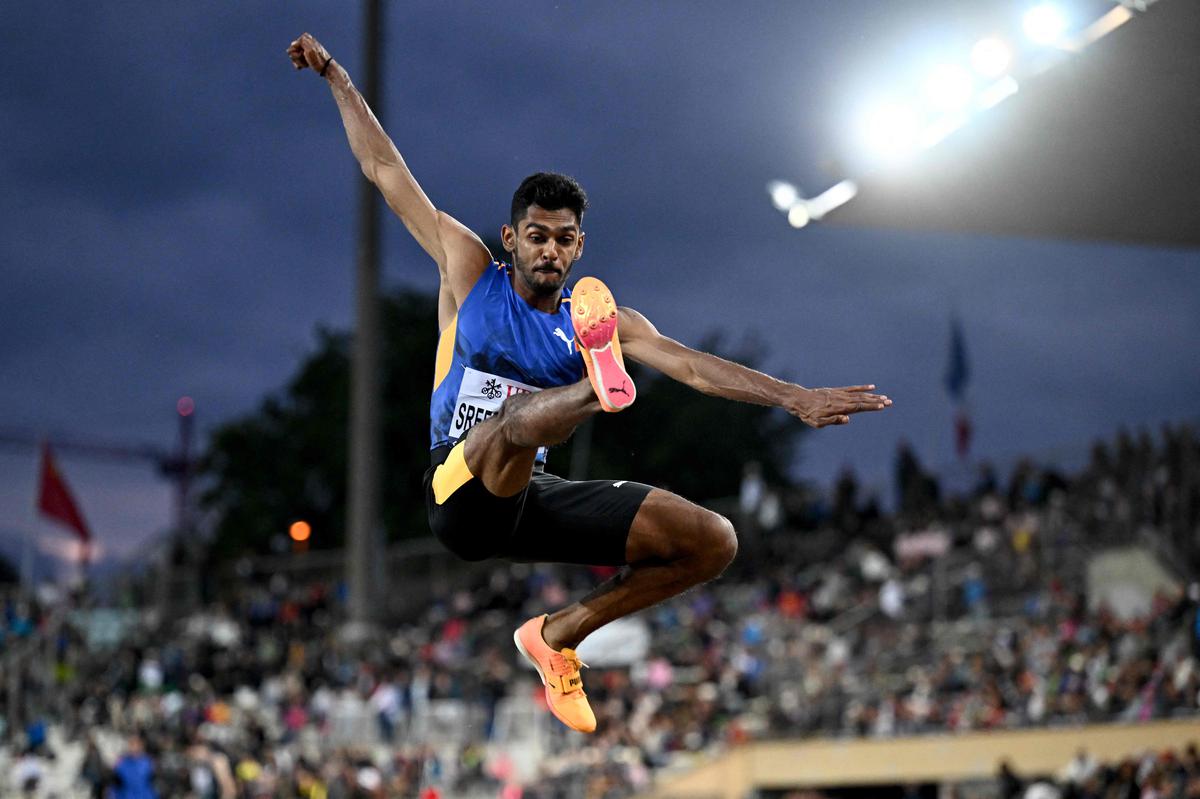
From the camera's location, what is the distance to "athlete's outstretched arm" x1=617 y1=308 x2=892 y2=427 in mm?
5793

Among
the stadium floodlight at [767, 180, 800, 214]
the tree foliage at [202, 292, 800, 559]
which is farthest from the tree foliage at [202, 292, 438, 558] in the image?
the stadium floodlight at [767, 180, 800, 214]

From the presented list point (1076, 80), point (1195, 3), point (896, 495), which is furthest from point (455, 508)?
point (896, 495)

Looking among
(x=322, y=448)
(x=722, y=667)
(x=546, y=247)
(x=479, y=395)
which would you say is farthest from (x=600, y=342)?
(x=322, y=448)

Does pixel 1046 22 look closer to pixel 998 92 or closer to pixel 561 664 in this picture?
pixel 998 92

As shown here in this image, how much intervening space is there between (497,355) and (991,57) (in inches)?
373

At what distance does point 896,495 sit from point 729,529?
67.7ft

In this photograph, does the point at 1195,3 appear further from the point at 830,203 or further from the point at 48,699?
the point at 48,699

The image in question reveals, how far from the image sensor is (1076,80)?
14.0 metres

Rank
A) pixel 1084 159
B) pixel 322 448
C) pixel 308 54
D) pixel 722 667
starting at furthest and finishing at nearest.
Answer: pixel 322 448 → pixel 722 667 → pixel 1084 159 → pixel 308 54

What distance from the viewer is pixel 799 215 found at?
52.0 ft

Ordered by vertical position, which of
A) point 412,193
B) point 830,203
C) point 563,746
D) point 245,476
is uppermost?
point 245,476

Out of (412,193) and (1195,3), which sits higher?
(1195,3)

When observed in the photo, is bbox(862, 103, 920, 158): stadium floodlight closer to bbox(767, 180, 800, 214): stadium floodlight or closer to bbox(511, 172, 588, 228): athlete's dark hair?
bbox(767, 180, 800, 214): stadium floodlight

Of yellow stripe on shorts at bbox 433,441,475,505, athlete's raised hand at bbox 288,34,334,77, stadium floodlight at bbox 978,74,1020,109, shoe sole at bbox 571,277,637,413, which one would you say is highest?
stadium floodlight at bbox 978,74,1020,109
